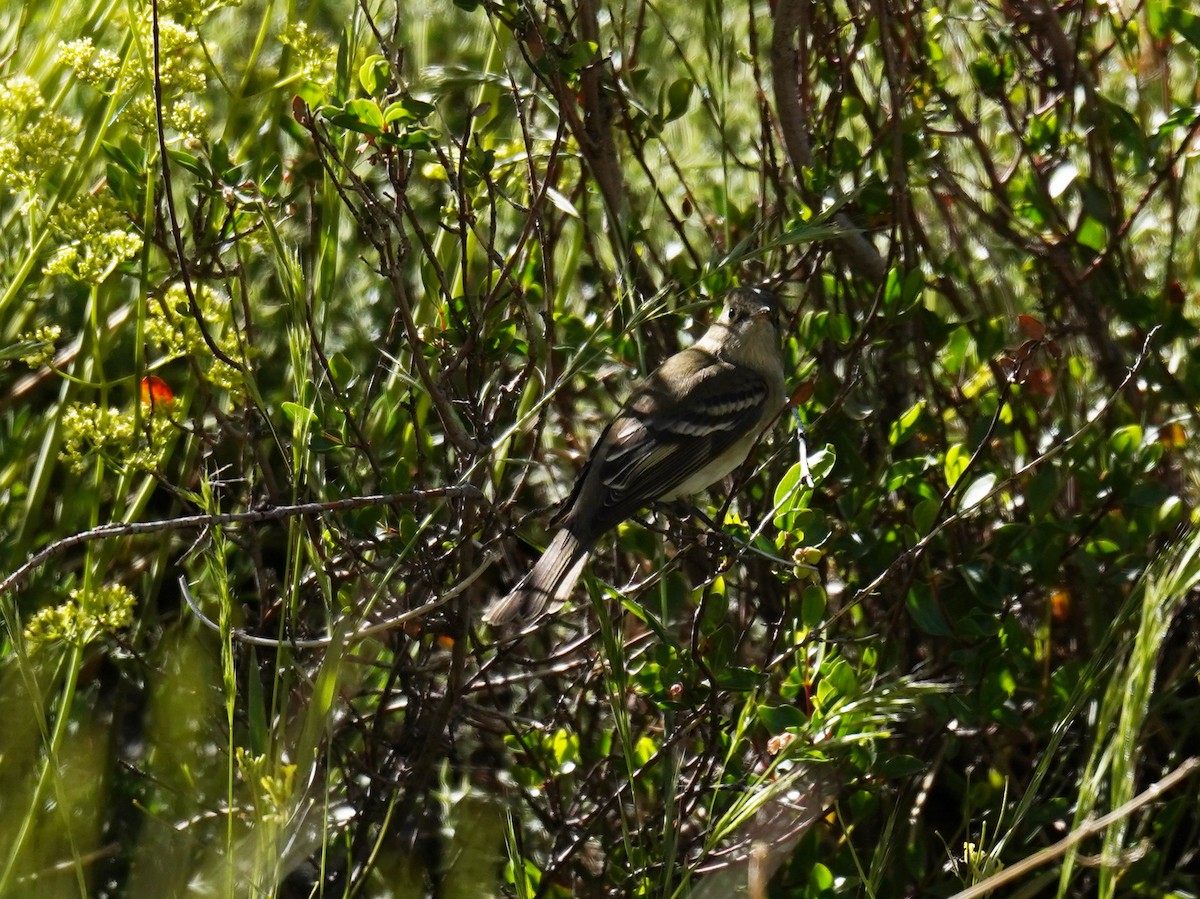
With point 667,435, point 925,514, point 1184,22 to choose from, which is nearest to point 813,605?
point 925,514

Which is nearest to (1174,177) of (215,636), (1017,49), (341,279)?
(1017,49)

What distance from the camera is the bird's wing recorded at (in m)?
3.27

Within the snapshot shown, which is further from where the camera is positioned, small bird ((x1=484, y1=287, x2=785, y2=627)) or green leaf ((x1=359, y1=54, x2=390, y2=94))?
small bird ((x1=484, y1=287, x2=785, y2=627))

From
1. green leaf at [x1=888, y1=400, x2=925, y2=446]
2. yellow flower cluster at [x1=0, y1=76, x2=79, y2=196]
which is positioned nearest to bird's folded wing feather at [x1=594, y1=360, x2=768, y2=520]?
green leaf at [x1=888, y1=400, x2=925, y2=446]

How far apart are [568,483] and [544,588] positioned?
106 centimetres

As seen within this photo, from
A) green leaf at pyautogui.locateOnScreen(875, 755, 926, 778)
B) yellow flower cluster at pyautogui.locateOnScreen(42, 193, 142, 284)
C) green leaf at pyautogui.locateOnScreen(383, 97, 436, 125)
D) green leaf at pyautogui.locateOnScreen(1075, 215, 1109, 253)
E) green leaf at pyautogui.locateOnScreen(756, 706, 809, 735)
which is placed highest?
yellow flower cluster at pyautogui.locateOnScreen(42, 193, 142, 284)

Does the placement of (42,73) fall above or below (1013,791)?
above

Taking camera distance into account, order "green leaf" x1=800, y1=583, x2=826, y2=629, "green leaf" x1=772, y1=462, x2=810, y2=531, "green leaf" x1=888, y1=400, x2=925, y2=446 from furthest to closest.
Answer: "green leaf" x1=888, y1=400, x2=925, y2=446 → "green leaf" x1=800, y1=583, x2=826, y2=629 → "green leaf" x1=772, y1=462, x2=810, y2=531

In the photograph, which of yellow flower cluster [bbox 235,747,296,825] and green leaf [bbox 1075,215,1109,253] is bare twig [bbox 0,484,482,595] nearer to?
yellow flower cluster [bbox 235,747,296,825]

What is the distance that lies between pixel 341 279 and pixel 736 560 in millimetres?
1761

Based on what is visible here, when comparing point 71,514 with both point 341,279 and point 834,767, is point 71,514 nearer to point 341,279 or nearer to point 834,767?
point 341,279

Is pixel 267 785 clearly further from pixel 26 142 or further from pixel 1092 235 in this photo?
pixel 1092 235

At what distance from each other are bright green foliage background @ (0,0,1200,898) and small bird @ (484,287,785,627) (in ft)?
0.34

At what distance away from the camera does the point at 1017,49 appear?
3.46 metres
